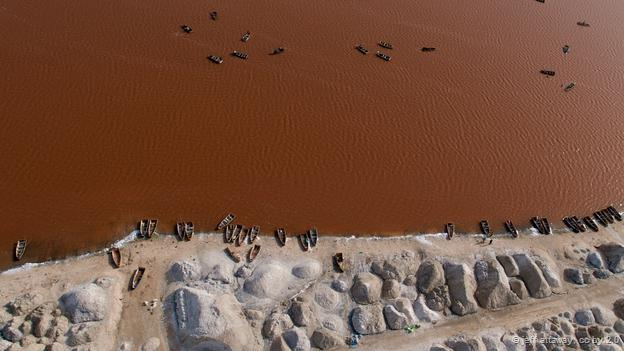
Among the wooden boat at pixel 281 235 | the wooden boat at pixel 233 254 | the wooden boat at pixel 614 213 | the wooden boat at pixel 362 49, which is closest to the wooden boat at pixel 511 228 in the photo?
the wooden boat at pixel 614 213

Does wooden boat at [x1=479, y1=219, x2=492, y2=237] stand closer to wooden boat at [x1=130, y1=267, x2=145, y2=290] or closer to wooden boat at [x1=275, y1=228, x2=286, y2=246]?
wooden boat at [x1=275, y1=228, x2=286, y2=246]

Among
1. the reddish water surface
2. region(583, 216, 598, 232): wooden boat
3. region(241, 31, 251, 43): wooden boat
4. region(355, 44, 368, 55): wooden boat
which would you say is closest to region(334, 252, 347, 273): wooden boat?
the reddish water surface

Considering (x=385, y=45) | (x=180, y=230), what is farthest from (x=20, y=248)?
(x=385, y=45)

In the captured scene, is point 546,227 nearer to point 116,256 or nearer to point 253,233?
point 253,233

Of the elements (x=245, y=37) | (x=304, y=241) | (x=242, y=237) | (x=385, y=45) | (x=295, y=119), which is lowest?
(x=304, y=241)

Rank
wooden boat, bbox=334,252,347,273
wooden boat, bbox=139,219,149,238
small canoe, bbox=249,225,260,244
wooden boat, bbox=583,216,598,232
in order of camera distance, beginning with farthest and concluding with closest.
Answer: wooden boat, bbox=583,216,598,232, small canoe, bbox=249,225,260,244, wooden boat, bbox=139,219,149,238, wooden boat, bbox=334,252,347,273

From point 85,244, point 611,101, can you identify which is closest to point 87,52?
Result: point 85,244
